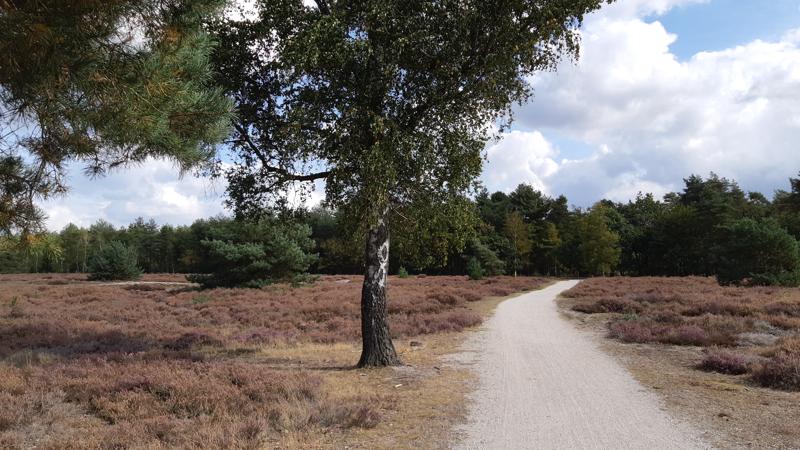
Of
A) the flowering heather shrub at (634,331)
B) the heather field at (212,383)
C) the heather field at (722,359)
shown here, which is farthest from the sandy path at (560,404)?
the flowering heather shrub at (634,331)

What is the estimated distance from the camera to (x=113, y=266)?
141 ft

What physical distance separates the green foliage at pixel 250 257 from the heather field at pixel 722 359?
1859 cm

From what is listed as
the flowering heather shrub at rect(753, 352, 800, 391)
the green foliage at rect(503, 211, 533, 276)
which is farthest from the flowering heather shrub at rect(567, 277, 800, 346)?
the green foliage at rect(503, 211, 533, 276)

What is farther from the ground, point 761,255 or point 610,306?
point 761,255

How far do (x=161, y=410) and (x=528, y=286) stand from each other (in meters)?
33.6

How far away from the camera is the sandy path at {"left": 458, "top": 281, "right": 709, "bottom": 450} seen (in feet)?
19.1

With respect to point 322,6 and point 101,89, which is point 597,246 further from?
point 101,89

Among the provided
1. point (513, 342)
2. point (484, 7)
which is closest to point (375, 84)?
point (484, 7)

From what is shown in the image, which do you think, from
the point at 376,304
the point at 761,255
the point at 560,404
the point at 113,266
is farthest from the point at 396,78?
the point at 113,266

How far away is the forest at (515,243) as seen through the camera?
11570 mm

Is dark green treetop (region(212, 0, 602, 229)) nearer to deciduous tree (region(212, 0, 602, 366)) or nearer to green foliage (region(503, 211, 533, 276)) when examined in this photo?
deciduous tree (region(212, 0, 602, 366))

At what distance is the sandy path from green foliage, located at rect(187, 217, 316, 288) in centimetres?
2116

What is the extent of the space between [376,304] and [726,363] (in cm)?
678

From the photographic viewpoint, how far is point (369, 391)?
8.26 m
